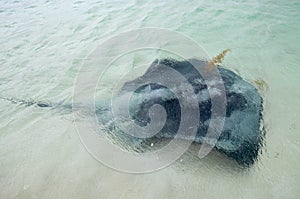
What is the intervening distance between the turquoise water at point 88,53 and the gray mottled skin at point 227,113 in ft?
0.73

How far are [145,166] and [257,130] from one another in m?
1.49

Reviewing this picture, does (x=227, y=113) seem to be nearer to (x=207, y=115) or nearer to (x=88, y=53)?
(x=207, y=115)

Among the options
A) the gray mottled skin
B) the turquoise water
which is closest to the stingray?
the gray mottled skin

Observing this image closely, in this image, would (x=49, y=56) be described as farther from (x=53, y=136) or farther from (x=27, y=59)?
(x=53, y=136)

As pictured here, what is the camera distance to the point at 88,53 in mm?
5691

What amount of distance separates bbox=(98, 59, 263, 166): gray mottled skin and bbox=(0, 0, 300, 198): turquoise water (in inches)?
8.8

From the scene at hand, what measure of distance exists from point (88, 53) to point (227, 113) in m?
3.63

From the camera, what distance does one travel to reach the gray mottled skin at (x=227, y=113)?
304cm

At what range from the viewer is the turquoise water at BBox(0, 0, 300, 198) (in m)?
3.01

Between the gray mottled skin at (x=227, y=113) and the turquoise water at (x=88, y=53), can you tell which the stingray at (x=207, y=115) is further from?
the turquoise water at (x=88, y=53)

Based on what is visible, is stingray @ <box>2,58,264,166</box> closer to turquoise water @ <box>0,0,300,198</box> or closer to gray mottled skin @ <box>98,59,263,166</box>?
gray mottled skin @ <box>98,59,263,166</box>

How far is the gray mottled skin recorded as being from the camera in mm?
3035

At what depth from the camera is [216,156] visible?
3131 mm

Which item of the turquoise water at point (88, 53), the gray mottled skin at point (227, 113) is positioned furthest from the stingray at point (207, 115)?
the turquoise water at point (88, 53)
